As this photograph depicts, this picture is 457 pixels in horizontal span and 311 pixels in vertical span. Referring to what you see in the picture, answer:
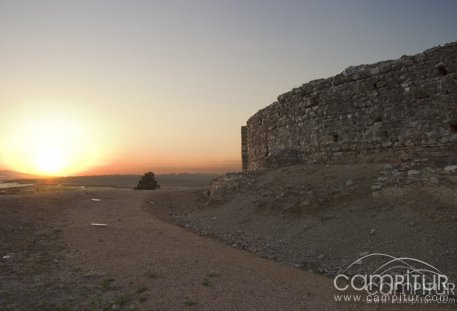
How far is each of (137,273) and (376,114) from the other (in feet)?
30.0

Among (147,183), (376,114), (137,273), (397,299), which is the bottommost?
(397,299)

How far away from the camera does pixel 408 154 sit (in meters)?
11.6

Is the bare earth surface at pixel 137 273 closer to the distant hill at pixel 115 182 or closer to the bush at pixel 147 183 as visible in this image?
the bush at pixel 147 183

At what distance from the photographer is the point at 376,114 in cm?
1262

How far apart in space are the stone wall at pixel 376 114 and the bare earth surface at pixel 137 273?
19.2 feet

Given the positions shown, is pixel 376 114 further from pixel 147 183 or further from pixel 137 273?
pixel 147 183

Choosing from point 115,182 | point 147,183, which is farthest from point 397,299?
point 115,182

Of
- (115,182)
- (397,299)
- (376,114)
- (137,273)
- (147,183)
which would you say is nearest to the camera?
(397,299)

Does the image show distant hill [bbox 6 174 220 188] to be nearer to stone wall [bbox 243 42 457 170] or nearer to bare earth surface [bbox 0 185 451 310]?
stone wall [bbox 243 42 457 170]

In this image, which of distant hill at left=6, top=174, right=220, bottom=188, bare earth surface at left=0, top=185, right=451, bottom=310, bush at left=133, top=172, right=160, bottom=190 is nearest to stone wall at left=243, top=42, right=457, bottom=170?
bare earth surface at left=0, top=185, right=451, bottom=310

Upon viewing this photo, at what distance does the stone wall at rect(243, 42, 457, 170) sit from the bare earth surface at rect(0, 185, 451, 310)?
19.2 ft

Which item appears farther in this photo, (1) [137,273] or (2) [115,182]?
(2) [115,182]

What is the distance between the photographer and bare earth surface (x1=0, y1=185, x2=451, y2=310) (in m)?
6.22

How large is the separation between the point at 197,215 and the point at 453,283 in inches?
409
